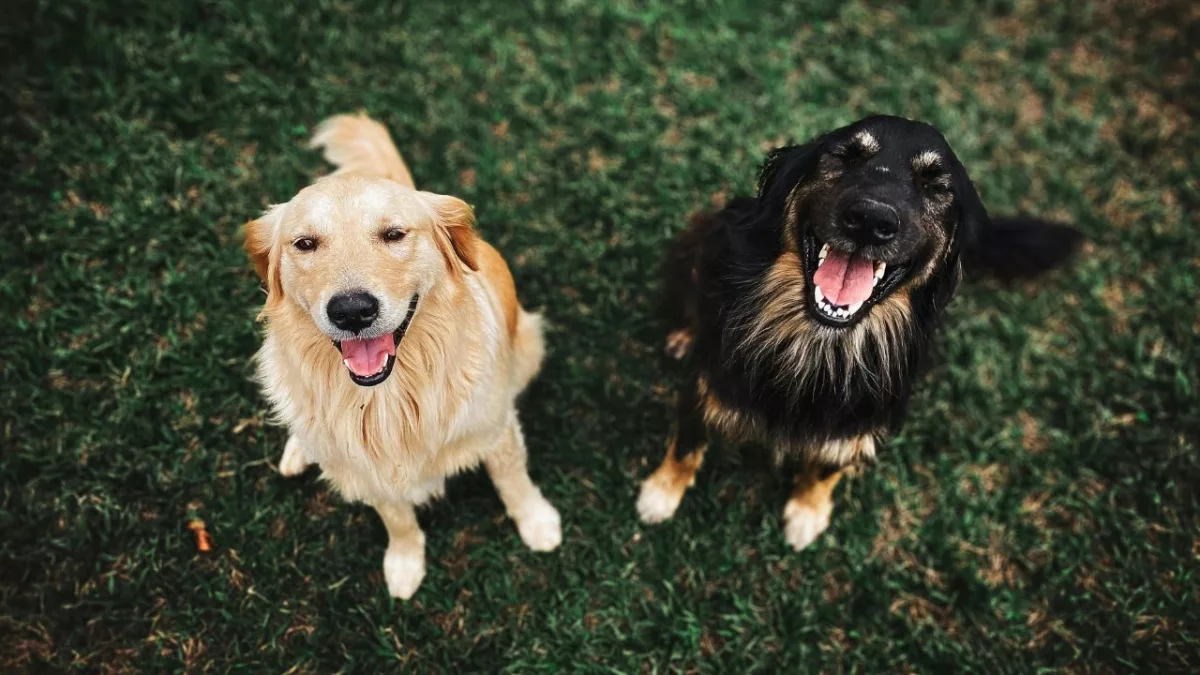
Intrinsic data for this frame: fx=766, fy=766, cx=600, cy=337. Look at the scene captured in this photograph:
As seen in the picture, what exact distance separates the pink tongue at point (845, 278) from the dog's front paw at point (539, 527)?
1.61 m

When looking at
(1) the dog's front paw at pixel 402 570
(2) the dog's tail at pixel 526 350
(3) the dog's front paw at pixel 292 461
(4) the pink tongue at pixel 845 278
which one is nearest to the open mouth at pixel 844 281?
(4) the pink tongue at pixel 845 278

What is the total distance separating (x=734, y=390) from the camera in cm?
292

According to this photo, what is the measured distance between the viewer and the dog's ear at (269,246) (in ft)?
7.84

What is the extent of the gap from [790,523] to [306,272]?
7.86 ft

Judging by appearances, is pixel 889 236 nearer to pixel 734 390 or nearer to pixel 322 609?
pixel 734 390

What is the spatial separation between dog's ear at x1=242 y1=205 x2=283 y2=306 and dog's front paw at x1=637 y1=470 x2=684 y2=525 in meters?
1.88

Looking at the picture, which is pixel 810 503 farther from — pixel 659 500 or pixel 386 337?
pixel 386 337

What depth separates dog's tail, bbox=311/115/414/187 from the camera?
3293 mm

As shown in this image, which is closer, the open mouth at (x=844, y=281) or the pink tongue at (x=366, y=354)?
the pink tongue at (x=366, y=354)

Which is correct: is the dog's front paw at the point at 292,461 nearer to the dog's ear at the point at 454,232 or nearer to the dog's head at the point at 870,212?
the dog's ear at the point at 454,232

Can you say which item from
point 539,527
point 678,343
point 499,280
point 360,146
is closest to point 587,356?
point 678,343

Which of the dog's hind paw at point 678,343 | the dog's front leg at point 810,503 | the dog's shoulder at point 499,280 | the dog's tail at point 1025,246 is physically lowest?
the dog's front leg at point 810,503

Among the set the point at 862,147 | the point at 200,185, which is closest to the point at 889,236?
the point at 862,147

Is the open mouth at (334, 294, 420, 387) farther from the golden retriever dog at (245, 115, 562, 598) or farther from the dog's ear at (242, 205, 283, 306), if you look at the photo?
the dog's ear at (242, 205, 283, 306)
